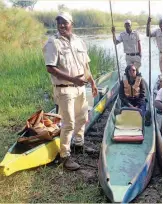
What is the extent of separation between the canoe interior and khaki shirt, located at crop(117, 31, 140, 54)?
12.5 feet

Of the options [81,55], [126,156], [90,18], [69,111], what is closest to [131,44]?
[81,55]

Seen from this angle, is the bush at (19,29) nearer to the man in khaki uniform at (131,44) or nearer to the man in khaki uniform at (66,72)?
the man in khaki uniform at (131,44)

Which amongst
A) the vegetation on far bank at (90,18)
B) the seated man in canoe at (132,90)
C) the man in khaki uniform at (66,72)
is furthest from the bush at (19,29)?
the man in khaki uniform at (66,72)

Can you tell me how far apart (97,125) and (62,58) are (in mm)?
2461

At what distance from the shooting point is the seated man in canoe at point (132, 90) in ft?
18.7

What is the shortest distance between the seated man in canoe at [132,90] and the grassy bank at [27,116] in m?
1.93

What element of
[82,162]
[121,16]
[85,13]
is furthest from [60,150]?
[121,16]

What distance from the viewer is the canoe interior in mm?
3818

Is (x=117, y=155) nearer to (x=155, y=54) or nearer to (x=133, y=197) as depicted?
(x=133, y=197)

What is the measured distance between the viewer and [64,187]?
3939 millimetres

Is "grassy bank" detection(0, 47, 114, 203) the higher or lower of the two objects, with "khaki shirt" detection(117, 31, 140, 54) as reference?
lower

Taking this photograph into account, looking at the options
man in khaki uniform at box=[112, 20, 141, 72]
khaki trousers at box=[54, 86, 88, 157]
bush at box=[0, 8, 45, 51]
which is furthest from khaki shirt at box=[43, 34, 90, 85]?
bush at box=[0, 8, 45, 51]

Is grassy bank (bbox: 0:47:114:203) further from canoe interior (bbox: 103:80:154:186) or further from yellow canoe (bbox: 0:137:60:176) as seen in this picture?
canoe interior (bbox: 103:80:154:186)

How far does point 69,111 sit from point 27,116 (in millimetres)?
2571
